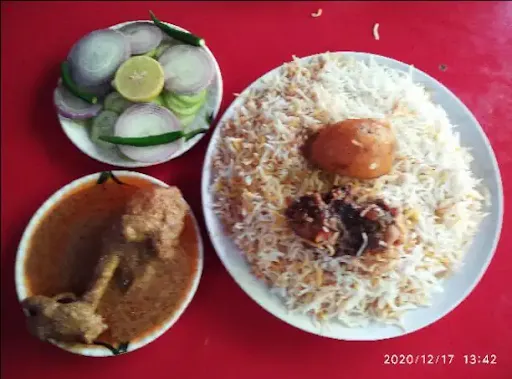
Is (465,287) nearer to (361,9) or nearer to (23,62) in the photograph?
(361,9)

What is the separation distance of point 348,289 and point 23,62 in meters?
2.00

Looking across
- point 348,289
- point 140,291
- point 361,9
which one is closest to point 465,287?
point 348,289

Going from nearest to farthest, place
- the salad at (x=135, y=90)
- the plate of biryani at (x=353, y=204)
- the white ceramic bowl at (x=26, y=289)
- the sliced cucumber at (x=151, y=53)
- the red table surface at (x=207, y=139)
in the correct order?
the plate of biryani at (x=353, y=204)
the white ceramic bowl at (x=26, y=289)
the red table surface at (x=207, y=139)
the salad at (x=135, y=90)
the sliced cucumber at (x=151, y=53)

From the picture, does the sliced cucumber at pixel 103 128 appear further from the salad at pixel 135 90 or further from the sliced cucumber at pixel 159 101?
the sliced cucumber at pixel 159 101

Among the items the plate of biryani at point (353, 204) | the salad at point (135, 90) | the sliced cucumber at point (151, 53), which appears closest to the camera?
the plate of biryani at point (353, 204)

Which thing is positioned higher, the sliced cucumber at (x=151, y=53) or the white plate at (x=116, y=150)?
the sliced cucumber at (x=151, y=53)

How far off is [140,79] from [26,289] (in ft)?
3.44

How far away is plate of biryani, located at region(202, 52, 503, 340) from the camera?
197 cm

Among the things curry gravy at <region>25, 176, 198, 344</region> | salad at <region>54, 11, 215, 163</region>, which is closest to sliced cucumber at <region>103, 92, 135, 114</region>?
salad at <region>54, 11, 215, 163</region>

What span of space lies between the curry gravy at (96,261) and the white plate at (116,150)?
0.12 metres

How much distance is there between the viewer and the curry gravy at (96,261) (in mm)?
2211
